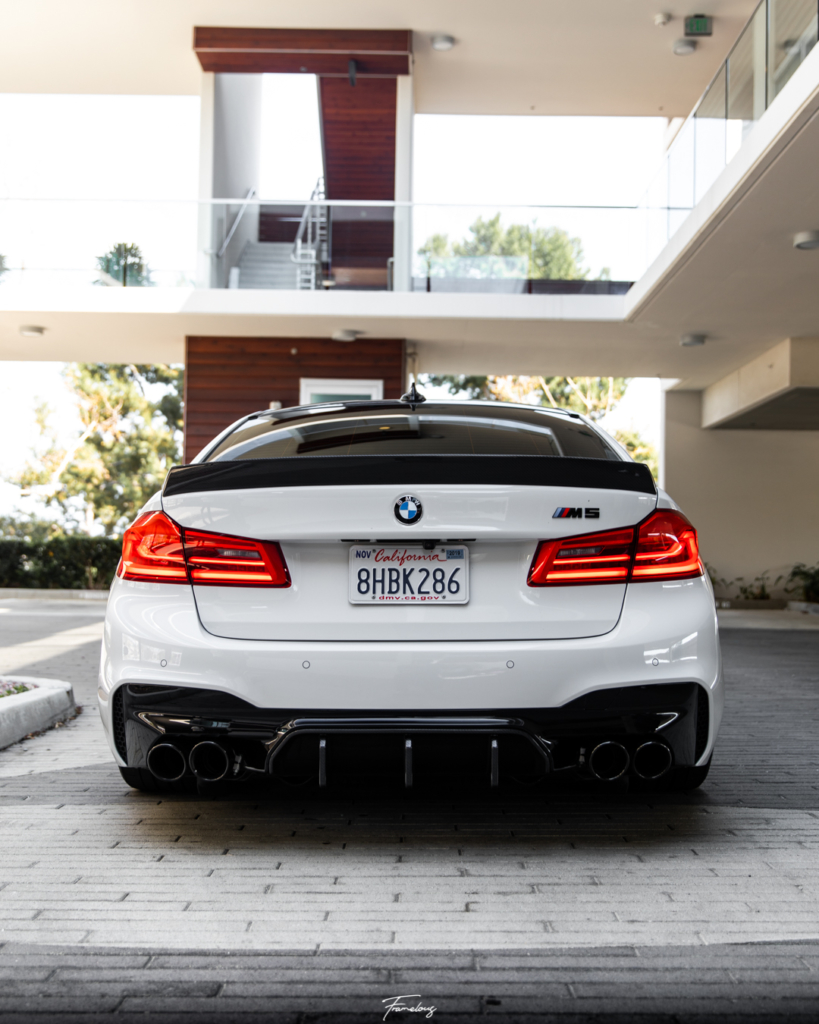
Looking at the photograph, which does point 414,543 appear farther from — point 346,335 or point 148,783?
point 346,335

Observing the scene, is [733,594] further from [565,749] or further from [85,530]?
[85,530]

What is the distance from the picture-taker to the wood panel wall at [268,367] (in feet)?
52.8

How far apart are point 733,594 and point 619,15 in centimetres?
1048

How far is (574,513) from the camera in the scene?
2.74 meters

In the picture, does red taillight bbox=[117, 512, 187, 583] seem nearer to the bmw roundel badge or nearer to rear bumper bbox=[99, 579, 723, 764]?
rear bumper bbox=[99, 579, 723, 764]

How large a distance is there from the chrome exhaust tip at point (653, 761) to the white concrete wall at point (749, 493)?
16.7 metres

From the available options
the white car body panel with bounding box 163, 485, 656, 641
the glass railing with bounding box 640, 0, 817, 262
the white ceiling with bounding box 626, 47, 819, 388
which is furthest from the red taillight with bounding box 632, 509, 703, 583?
the glass railing with bounding box 640, 0, 817, 262

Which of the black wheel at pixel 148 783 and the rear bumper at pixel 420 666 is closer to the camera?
the rear bumper at pixel 420 666

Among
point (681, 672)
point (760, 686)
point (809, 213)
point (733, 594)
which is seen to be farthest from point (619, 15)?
point (681, 672)

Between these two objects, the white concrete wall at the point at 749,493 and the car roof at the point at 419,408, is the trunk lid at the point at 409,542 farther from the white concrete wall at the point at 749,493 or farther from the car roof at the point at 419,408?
the white concrete wall at the point at 749,493

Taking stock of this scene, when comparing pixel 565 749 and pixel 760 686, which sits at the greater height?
pixel 565 749

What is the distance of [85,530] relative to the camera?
3747cm

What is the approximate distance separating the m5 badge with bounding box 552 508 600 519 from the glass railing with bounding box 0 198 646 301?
39.5ft

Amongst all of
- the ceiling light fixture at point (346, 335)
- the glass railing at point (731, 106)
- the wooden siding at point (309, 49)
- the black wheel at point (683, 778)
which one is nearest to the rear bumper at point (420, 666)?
the black wheel at point (683, 778)
